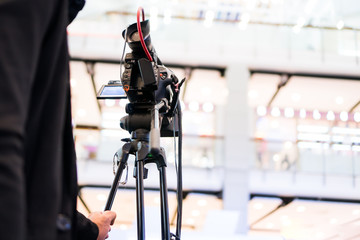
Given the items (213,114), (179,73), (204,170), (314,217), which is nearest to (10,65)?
(204,170)

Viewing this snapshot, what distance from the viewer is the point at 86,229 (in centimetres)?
69

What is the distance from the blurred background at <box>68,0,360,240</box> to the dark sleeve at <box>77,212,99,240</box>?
4749 mm

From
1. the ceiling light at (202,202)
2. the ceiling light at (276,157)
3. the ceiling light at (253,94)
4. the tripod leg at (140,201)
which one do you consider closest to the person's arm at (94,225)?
the tripod leg at (140,201)

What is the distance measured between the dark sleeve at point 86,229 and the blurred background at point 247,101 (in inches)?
187

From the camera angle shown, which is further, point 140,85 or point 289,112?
point 289,112

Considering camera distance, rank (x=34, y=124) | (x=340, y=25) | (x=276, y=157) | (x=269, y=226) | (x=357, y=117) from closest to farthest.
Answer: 1. (x=34, y=124)
2. (x=276, y=157)
3. (x=340, y=25)
4. (x=357, y=117)
5. (x=269, y=226)

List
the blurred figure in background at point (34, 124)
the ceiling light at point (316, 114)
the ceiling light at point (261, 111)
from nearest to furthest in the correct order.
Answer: the blurred figure in background at point (34, 124), the ceiling light at point (261, 111), the ceiling light at point (316, 114)

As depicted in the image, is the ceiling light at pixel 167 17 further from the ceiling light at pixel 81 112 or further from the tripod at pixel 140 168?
the tripod at pixel 140 168

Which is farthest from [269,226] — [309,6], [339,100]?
[309,6]

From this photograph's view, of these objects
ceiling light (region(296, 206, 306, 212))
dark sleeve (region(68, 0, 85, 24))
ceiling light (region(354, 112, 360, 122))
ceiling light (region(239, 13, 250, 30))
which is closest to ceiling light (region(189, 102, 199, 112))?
ceiling light (region(239, 13, 250, 30))

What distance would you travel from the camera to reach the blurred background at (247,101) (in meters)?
5.95

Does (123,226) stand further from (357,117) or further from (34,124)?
(34,124)

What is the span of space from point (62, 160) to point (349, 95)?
7.71m

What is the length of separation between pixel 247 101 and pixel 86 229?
5.82m
